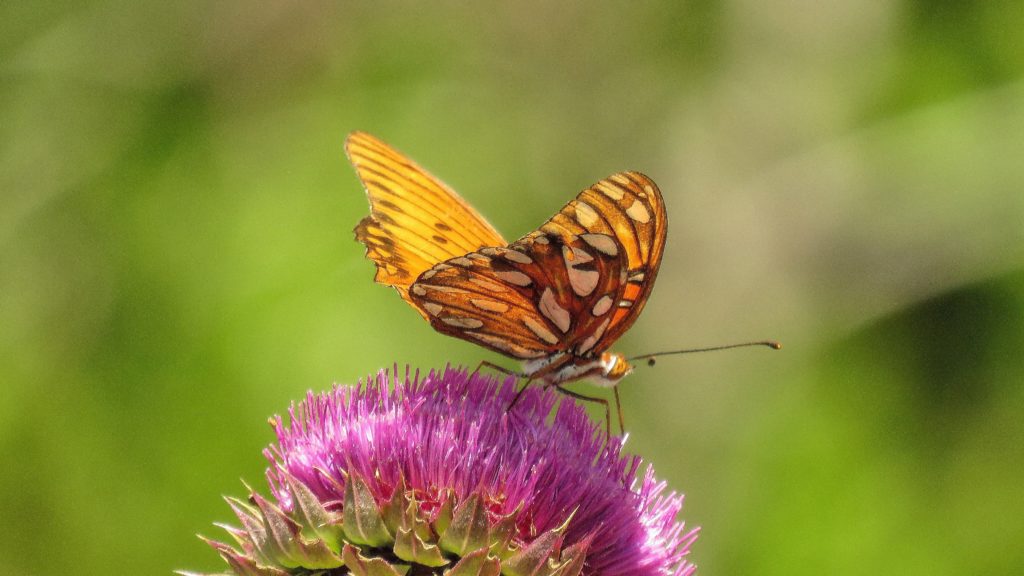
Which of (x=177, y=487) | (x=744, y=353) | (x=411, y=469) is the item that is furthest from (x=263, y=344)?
(x=411, y=469)

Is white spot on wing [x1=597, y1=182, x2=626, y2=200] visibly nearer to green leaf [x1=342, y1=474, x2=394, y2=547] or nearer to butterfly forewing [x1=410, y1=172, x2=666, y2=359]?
butterfly forewing [x1=410, y1=172, x2=666, y2=359]

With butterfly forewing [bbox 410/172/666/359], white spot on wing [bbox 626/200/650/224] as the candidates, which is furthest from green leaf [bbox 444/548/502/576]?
white spot on wing [bbox 626/200/650/224]

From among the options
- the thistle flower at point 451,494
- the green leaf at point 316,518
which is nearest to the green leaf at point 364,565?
the thistle flower at point 451,494

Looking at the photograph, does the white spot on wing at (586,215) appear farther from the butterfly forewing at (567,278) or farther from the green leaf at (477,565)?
the green leaf at (477,565)

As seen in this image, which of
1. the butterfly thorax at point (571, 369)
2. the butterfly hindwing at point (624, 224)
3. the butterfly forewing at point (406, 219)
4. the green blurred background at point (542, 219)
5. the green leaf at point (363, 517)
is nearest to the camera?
the green leaf at point (363, 517)

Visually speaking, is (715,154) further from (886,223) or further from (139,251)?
(139,251)
